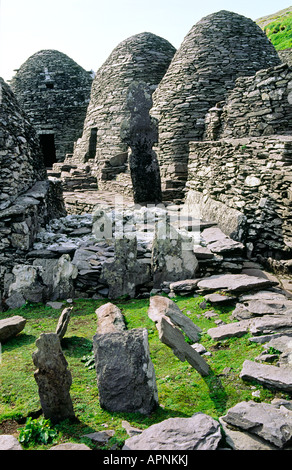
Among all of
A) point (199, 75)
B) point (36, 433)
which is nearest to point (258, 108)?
point (199, 75)

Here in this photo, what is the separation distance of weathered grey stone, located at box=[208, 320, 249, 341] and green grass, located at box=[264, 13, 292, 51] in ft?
75.7

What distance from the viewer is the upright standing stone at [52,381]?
315 centimetres

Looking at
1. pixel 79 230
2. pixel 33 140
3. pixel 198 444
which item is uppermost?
pixel 33 140

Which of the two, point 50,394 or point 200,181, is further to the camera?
point 200,181

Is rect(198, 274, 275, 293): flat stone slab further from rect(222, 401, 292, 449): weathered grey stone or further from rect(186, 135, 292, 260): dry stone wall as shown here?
rect(222, 401, 292, 449): weathered grey stone

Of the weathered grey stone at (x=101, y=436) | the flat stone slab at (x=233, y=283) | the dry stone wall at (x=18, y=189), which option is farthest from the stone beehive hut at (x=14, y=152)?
the weathered grey stone at (x=101, y=436)

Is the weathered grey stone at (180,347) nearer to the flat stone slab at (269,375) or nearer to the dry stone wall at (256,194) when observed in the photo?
the flat stone slab at (269,375)

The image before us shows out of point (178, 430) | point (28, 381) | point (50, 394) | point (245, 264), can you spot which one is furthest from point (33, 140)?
point (178, 430)

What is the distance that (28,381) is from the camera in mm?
3891

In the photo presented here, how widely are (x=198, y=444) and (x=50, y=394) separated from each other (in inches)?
52.1

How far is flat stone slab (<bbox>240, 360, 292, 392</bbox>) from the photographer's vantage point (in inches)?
126

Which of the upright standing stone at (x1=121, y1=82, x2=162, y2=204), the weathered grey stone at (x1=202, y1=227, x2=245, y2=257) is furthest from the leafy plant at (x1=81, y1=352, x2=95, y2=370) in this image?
the upright standing stone at (x1=121, y1=82, x2=162, y2=204)

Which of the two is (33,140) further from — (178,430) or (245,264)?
(178,430)

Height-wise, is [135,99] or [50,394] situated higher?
[135,99]
